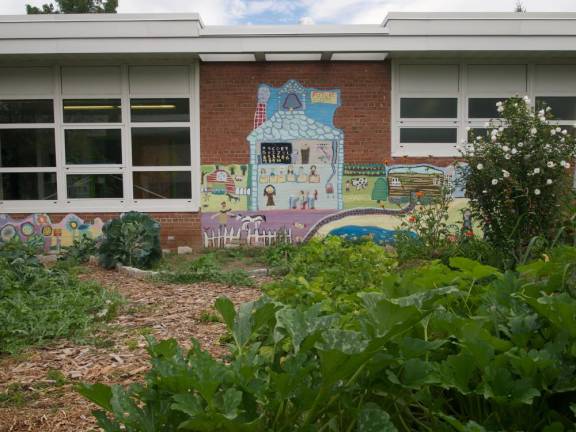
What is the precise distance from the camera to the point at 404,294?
1795 mm

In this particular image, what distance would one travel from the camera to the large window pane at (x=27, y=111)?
10.7 metres

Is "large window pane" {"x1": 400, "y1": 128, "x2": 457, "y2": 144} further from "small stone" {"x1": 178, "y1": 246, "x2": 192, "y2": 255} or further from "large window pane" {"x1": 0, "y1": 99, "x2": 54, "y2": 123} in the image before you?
"large window pane" {"x1": 0, "y1": 99, "x2": 54, "y2": 123}

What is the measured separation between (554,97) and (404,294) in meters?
10.7

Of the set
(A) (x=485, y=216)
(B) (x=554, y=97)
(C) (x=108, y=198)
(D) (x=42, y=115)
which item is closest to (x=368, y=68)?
(B) (x=554, y=97)

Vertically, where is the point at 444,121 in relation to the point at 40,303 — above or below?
above

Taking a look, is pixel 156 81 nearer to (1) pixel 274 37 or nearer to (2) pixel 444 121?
(1) pixel 274 37

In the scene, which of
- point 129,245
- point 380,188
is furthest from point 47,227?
point 380,188

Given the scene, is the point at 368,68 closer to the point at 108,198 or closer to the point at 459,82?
the point at 459,82

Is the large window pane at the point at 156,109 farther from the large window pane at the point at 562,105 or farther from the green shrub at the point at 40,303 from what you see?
the large window pane at the point at 562,105

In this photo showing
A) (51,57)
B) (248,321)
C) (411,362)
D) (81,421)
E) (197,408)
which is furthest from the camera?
(51,57)

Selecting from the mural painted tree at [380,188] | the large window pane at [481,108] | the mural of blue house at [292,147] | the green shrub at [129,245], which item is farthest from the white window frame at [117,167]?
the large window pane at [481,108]

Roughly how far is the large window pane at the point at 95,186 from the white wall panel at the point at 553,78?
872 centimetres

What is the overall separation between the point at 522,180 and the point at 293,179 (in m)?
5.06

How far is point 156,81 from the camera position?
10648mm
